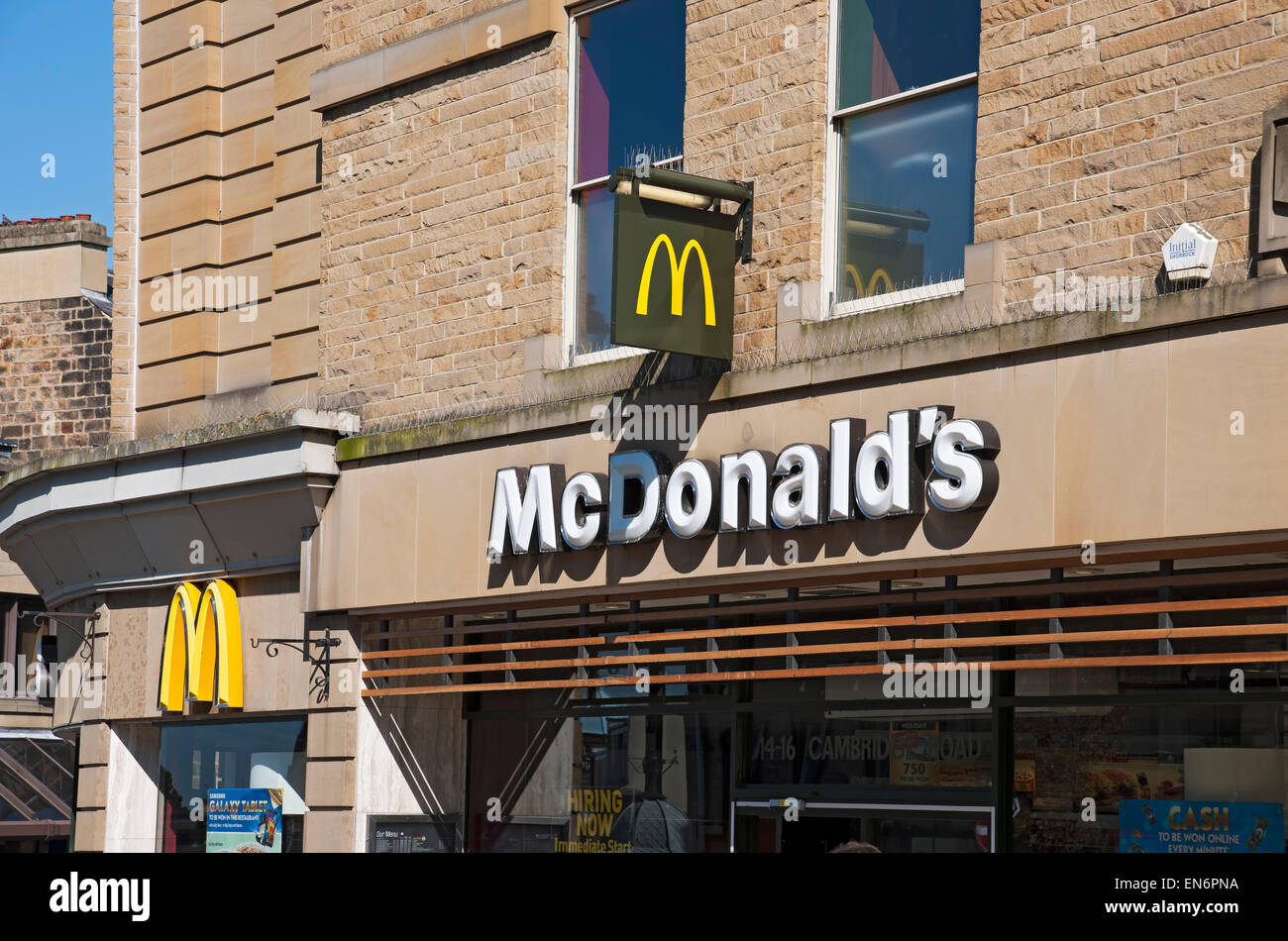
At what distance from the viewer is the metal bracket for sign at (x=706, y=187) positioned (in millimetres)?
10109

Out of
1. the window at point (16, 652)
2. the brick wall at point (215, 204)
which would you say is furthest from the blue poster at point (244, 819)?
the window at point (16, 652)

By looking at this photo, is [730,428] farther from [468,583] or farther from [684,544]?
[468,583]

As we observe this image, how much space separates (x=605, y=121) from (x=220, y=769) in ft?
22.4

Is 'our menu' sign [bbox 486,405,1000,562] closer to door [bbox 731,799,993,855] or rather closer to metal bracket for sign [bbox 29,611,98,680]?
door [bbox 731,799,993,855]

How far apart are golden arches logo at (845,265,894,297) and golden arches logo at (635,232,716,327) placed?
0.89 m

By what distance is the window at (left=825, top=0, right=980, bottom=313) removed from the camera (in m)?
9.63

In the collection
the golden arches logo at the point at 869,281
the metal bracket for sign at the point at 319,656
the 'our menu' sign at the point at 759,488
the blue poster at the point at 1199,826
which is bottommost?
the blue poster at the point at 1199,826

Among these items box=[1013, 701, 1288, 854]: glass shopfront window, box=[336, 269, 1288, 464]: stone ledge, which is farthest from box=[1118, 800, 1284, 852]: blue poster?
box=[336, 269, 1288, 464]: stone ledge

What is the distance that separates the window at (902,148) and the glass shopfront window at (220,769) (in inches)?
258

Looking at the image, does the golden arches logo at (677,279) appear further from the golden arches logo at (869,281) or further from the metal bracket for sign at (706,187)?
the golden arches logo at (869,281)

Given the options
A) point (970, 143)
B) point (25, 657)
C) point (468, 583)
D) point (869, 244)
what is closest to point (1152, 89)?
point (970, 143)

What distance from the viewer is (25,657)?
34.0m

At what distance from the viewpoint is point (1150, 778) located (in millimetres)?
8758

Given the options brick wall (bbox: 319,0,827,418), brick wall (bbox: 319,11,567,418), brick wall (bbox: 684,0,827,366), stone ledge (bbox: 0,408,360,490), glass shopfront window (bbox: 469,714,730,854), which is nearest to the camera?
brick wall (bbox: 684,0,827,366)
